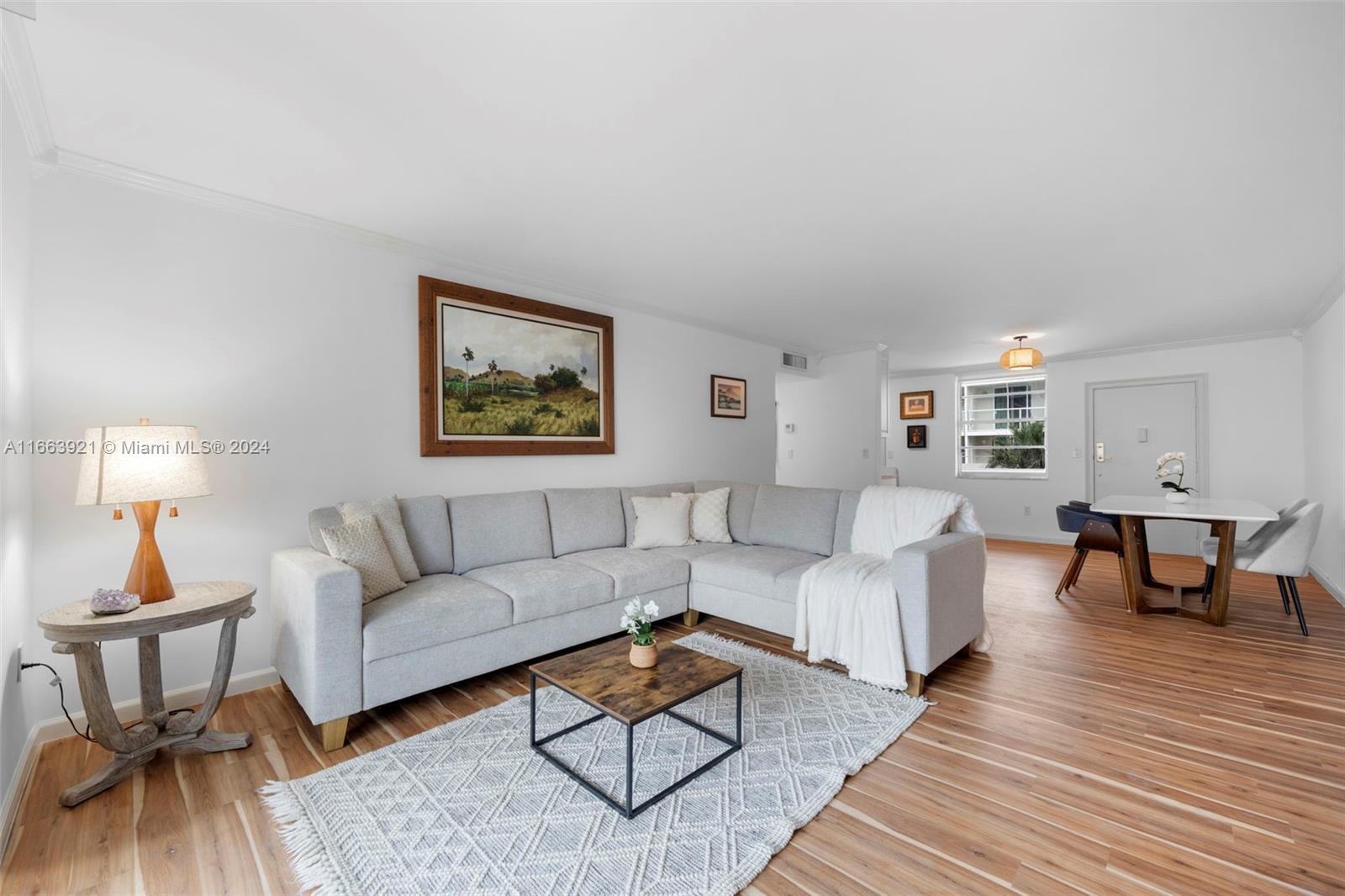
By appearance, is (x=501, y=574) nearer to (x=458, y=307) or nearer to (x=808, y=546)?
(x=458, y=307)

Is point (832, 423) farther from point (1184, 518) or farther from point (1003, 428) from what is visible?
point (1184, 518)

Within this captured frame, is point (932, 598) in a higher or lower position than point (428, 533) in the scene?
lower

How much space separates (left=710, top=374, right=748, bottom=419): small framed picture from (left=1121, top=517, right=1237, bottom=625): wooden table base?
3195 mm

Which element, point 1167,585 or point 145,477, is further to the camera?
point 1167,585

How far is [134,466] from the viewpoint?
2035mm

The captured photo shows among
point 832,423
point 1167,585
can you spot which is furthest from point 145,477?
point 1167,585

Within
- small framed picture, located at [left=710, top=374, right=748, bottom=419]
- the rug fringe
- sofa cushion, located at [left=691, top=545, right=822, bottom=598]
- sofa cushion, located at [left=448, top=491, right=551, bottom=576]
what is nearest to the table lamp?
the rug fringe

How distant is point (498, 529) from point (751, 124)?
252 centimetres

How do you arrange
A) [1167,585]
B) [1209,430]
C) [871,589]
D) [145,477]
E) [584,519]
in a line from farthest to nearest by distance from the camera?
[1209,430] → [1167,585] → [584,519] → [871,589] → [145,477]

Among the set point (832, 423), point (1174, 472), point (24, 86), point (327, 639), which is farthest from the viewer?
point (832, 423)

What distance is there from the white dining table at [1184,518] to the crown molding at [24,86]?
18.5 ft

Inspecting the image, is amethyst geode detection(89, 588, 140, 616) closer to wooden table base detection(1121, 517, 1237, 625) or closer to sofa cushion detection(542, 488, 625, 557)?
sofa cushion detection(542, 488, 625, 557)

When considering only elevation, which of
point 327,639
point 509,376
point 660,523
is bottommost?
point 327,639

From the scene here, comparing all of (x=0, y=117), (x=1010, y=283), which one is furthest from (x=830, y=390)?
(x=0, y=117)
